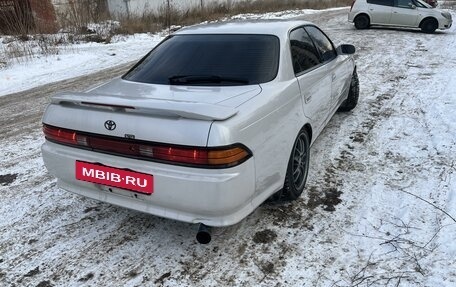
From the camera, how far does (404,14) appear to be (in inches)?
580

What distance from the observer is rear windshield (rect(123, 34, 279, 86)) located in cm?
315

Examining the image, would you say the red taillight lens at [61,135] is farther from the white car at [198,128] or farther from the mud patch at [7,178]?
the mud patch at [7,178]

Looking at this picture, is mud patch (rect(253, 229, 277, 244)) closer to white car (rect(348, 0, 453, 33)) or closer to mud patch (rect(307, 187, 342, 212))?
mud patch (rect(307, 187, 342, 212))

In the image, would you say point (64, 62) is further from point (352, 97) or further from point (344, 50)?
point (344, 50)

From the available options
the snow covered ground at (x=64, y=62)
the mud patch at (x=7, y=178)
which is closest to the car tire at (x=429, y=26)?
the snow covered ground at (x=64, y=62)

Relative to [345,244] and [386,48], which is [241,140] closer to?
[345,244]

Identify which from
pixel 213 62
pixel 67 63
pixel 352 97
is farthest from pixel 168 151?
pixel 67 63

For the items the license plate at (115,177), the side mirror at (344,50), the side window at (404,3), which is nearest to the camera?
the license plate at (115,177)

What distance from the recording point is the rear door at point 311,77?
3.48 meters

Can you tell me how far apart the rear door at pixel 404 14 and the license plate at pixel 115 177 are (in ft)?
49.0

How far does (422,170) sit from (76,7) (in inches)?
521

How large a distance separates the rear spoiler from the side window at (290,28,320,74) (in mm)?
1245

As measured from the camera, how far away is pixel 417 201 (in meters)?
3.33

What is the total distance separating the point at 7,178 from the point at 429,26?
1485cm
